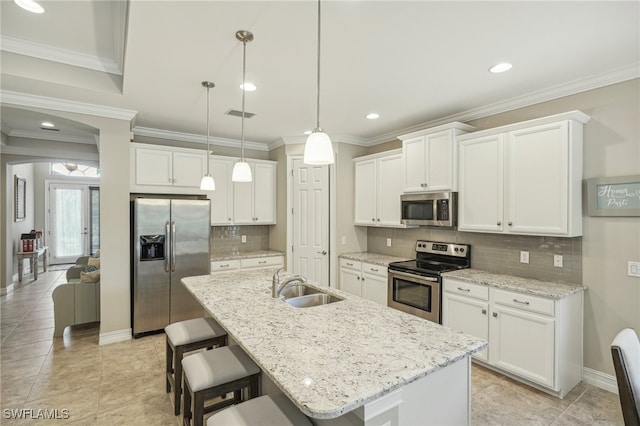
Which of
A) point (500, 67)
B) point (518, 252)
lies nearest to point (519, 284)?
point (518, 252)

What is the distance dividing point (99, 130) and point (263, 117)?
5.88 feet

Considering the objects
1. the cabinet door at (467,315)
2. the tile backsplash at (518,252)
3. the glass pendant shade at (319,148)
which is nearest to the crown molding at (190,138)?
the tile backsplash at (518,252)

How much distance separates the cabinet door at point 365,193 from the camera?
14.7 ft

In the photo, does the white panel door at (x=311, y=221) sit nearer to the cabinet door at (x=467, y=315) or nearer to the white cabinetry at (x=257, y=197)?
the white cabinetry at (x=257, y=197)

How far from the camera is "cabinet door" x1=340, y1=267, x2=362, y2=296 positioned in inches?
171

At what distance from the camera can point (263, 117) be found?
3838 millimetres

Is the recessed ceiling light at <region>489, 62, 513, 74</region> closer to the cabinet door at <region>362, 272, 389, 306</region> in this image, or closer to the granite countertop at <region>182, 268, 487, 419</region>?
the granite countertop at <region>182, 268, 487, 419</region>

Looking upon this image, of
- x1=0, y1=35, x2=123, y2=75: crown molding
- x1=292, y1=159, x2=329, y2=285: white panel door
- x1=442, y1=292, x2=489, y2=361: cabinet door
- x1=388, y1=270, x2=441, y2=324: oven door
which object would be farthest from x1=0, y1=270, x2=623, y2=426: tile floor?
x1=0, y1=35, x2=123, y2=75: crown molding

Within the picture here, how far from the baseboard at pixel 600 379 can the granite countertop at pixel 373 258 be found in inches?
79.9

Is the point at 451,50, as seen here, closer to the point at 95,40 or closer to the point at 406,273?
the point at 406,273

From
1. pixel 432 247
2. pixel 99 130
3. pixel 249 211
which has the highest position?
pixel 99 130

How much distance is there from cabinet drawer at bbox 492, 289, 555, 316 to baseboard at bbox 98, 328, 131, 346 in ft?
13.0

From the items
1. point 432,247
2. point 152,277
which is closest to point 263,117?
point 152,277

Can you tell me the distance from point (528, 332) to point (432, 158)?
1935 millimetres
